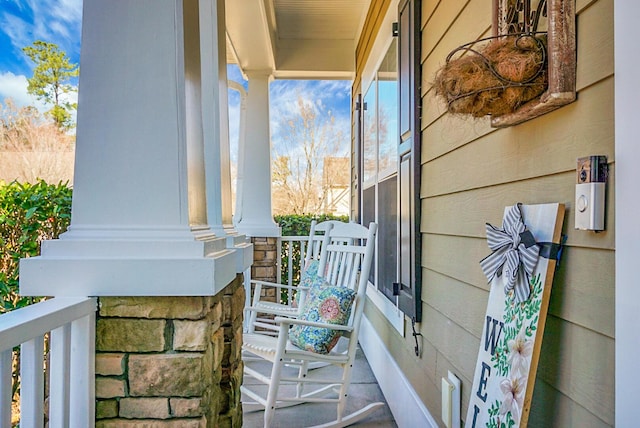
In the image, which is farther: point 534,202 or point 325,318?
point 325,318

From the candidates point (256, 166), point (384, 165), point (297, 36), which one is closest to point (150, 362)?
point (384, 165)

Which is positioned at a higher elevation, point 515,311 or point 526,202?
point 526,202

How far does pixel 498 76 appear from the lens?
1.13m

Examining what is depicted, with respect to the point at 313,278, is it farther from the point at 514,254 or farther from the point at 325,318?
the point at 514,254

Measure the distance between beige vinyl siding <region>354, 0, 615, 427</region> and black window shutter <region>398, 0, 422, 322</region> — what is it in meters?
0.05

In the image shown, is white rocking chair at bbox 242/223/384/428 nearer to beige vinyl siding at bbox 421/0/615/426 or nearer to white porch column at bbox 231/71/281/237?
beige vinyl siding at bbox 421/0/615/426

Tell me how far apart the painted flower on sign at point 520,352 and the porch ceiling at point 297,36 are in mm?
2941

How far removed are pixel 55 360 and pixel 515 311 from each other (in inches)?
44.6

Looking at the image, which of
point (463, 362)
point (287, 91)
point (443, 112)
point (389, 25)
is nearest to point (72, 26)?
point (287, 91)

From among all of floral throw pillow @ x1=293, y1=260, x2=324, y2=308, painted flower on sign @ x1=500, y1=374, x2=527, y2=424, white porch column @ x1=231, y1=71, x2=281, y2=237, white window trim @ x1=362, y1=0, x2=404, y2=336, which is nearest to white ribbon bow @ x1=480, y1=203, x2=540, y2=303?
painted flower on sign @ x1=500, y1=374, x2=527, y2=424

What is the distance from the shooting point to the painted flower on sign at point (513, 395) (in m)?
1.08

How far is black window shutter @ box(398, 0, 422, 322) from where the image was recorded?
2.22 m

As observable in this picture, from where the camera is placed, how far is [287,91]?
9.53 metres

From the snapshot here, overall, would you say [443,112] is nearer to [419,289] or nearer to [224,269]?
[419,289]
